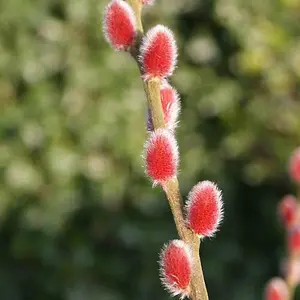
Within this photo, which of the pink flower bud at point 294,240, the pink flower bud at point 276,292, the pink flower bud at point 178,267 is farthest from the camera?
the pink flower bud at point 294,240

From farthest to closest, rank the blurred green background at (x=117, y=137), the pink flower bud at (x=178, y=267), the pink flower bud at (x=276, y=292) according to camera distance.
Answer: the blurred green background at (x=117, y=137), the pink flower bud at (x=276, y=292), the pink flower bud at (x=178, y=267)

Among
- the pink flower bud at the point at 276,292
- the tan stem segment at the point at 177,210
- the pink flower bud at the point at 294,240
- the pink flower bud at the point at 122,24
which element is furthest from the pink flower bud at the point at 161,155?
the pink flower bud at the point at 294,240

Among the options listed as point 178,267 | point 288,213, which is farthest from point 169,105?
point 288,213

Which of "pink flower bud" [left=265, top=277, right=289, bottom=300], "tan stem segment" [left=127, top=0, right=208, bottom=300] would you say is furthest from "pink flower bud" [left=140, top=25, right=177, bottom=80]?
"pink flower bud" [left=265, top=277, right=289, bottom=300]

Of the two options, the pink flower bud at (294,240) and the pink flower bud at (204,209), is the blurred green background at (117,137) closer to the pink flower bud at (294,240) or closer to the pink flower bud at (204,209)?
the pink flower bud at (294,240)

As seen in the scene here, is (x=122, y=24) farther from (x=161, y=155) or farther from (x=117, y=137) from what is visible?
(x=117, y=137)
